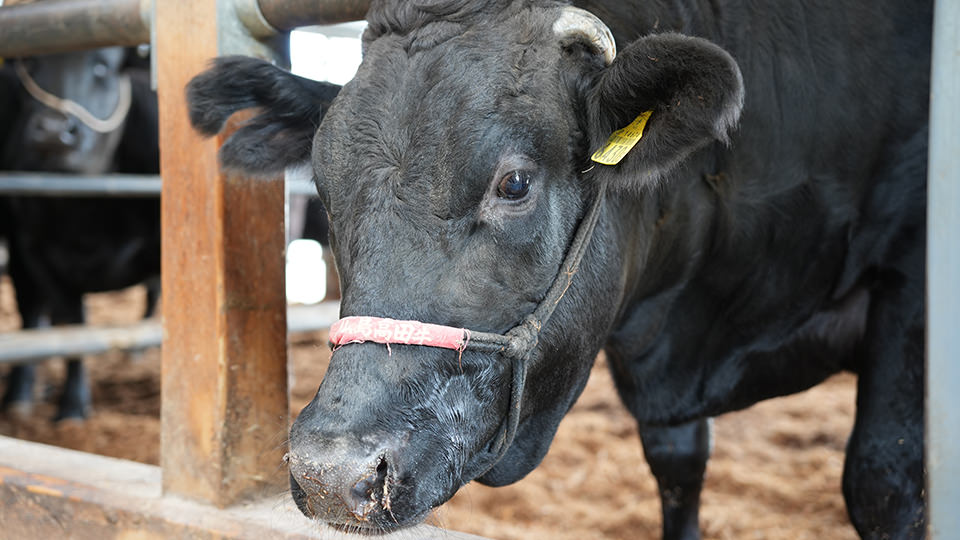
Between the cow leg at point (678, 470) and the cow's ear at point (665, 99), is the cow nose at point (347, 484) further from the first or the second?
the cow leg at point (678, 470)

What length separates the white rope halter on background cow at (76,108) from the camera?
5180mm

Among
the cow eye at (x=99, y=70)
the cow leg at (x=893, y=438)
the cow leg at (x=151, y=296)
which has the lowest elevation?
the cow leg at (x=151, y=296)

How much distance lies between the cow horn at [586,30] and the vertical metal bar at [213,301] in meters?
0.83

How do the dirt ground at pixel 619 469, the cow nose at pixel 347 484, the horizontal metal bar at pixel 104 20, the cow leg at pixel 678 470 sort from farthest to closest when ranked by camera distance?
the dirt ground at pixel 619 469 → the cow leg at pixel 678 470 → the horizontal metal bar at pixel 104 20 → the cow nose at pixel 347 484

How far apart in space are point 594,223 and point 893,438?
2.87 ft

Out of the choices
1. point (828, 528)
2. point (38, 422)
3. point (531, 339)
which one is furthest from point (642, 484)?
point (38, 422)

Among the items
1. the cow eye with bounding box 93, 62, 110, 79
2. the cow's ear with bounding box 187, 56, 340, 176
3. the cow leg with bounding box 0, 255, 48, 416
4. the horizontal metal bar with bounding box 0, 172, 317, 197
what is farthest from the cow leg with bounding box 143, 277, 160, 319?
the cow's ear with bounding box 187, 56, 340, 176

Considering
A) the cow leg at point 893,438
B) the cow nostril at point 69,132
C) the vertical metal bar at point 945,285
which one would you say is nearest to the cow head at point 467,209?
the vertical metal bar at point 945,285

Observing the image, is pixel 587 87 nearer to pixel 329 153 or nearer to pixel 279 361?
pixel 329 153

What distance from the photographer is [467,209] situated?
1482 millimetres

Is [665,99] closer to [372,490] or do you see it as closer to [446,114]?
[446,114]

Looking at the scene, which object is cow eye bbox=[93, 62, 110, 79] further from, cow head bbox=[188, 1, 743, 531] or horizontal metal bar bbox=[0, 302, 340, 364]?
cow head bbox=[188, 1, 743, 531]

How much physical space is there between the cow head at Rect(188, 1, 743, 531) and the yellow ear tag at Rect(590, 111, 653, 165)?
18mm

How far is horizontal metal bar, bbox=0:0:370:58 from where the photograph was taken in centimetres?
195
